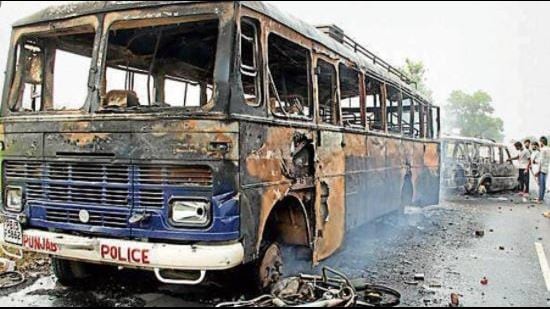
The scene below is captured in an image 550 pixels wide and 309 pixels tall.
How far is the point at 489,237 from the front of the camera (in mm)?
9289

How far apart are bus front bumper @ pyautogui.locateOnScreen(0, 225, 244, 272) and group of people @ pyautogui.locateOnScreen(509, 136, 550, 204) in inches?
543

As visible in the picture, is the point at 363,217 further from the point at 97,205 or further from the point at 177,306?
the point at 97,205

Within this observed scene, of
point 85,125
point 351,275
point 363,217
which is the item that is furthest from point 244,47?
point 363,217

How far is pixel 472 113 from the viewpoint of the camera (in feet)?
186

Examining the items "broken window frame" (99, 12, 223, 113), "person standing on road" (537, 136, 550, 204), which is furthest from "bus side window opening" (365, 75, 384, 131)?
"person standing on road" (537, 136, 550, 204)

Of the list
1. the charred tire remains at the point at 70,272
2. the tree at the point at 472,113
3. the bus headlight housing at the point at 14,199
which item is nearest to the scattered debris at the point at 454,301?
the charred tire remains at the point at 70,272

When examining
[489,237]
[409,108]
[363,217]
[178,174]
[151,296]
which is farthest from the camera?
[409,108]

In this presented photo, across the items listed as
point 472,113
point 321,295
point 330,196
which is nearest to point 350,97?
point 330,196

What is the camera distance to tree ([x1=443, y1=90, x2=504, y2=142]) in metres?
56.0

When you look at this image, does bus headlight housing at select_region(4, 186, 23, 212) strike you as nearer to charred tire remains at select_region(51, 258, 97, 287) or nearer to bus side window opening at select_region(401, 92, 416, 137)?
charred tire remains at select_region(51, 258, 97, 287)

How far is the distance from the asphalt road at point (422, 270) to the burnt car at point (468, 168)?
18.5 ft

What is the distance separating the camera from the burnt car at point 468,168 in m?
17.3

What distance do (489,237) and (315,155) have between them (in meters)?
5.12

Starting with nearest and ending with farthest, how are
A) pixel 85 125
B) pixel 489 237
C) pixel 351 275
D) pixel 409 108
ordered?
pixel 85 125
pixel 351 275
pixel 489 237
pixel 409 108
